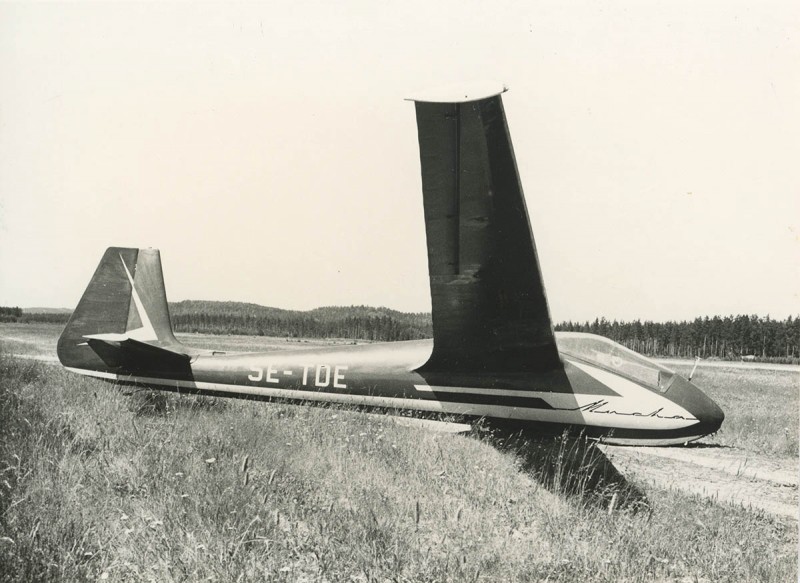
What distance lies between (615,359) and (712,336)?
2326 inches

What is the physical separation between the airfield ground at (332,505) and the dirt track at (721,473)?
0.06 metres

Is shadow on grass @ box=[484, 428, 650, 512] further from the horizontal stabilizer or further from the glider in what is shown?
the horizontal stabilizer

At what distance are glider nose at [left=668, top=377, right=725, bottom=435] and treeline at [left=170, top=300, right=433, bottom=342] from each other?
37.6 m

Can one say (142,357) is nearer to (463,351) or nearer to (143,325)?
(143,325)

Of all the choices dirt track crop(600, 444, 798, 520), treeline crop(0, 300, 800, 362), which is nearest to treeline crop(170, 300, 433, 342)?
treeline crop(0, 300, 800, 362)

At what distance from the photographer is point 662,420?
19.7ft

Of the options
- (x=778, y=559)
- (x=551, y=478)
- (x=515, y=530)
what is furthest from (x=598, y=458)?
(x=515, y=530)

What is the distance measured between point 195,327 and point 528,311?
60.9 m

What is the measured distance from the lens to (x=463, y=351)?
19.8 feet

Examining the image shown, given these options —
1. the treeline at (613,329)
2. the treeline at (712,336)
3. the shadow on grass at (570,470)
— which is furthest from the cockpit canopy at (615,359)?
the treeline at (712,336)

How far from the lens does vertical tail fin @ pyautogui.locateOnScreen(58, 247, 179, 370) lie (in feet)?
27.0

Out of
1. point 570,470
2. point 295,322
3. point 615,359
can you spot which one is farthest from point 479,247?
point 295,322

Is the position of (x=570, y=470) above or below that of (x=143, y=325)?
below

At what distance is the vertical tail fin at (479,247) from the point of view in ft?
12.5
